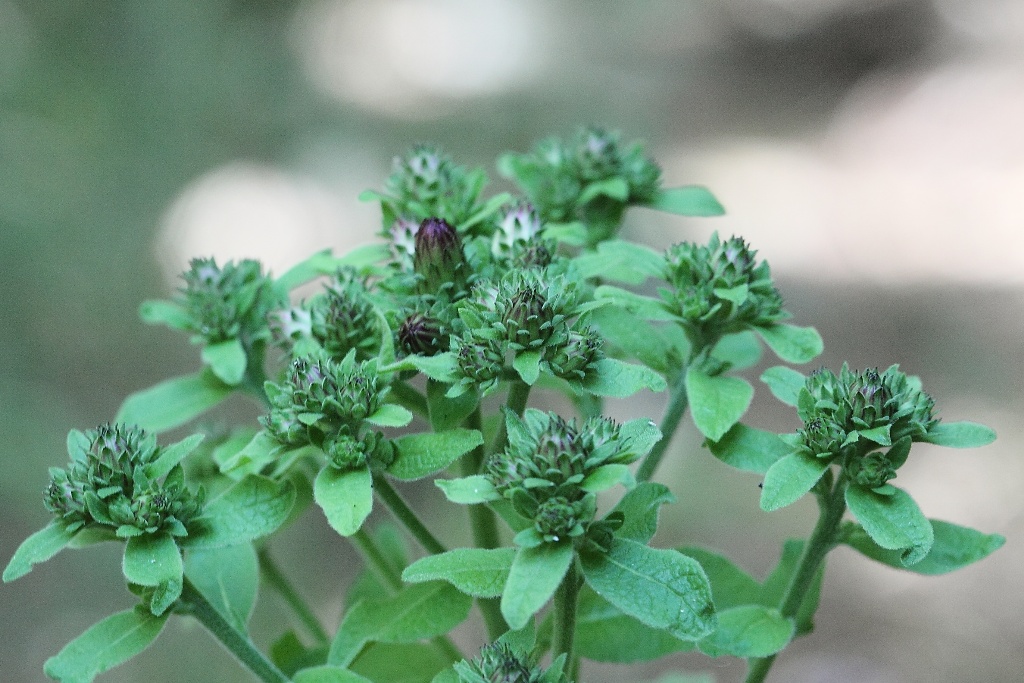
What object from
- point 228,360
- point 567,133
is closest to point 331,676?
point 228,360

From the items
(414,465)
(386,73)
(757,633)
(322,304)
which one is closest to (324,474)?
(414,465)

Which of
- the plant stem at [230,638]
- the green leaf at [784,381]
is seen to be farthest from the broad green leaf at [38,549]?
the green leaf at [784,381]

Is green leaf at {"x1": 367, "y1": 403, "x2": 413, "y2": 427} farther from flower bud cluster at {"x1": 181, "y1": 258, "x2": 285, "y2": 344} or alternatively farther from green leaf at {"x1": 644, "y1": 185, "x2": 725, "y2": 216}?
green leaf at {"x1": 644, "y1": 185, "x2": 725, "y2": 216}

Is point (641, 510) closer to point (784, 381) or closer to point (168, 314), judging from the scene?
point (784, 381)

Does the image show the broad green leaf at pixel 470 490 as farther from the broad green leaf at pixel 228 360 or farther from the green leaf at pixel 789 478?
the broad green leaf at pixel 228 360

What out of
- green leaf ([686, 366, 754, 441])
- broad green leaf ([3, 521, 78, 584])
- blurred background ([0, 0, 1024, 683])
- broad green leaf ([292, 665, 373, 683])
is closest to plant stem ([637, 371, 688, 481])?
green leaf ([686, 366, 754, 441])
